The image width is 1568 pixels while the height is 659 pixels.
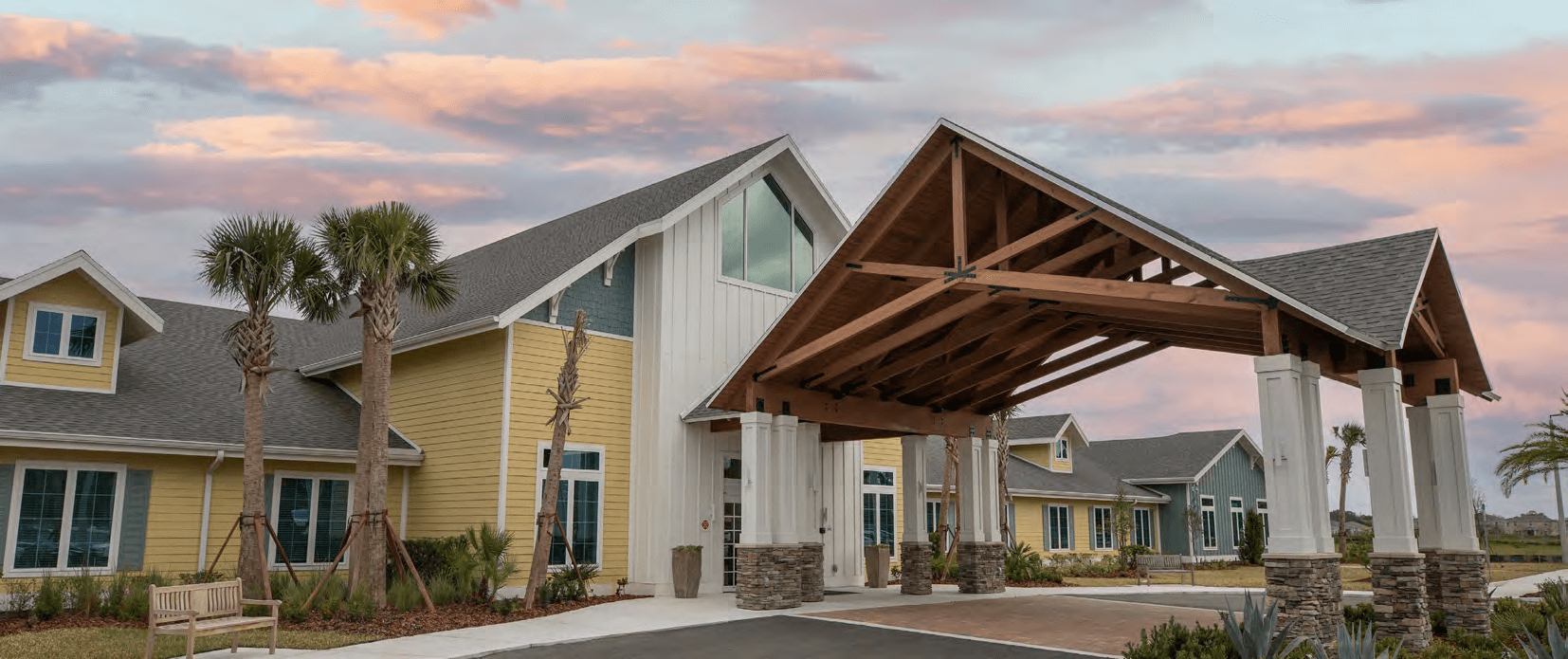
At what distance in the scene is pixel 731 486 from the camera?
20000mm

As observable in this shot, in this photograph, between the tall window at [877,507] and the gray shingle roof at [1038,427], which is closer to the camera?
the tall window at [877,507]

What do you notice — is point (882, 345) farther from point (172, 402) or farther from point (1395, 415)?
point (172, 402)

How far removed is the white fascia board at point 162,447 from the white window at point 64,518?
57 cm

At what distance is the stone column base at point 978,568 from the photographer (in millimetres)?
19531

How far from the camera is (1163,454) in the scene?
40969mm

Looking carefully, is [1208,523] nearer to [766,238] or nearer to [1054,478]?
[1054,478]

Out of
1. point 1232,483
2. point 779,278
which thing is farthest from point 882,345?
point 1232,483

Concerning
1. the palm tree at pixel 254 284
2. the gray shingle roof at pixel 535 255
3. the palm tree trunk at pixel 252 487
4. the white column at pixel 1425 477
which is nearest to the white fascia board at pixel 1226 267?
the white column at pixel 1425 477

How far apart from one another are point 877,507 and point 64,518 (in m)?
14.8

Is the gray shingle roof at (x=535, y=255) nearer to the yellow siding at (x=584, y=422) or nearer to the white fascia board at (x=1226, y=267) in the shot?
the yellow siding at (x=584, y=422)

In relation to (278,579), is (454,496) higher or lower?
higher

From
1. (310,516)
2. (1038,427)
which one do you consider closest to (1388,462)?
(310,516)

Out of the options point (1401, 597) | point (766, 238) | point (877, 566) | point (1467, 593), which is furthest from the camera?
point (766, 238)

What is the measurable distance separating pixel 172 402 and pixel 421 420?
408cm
